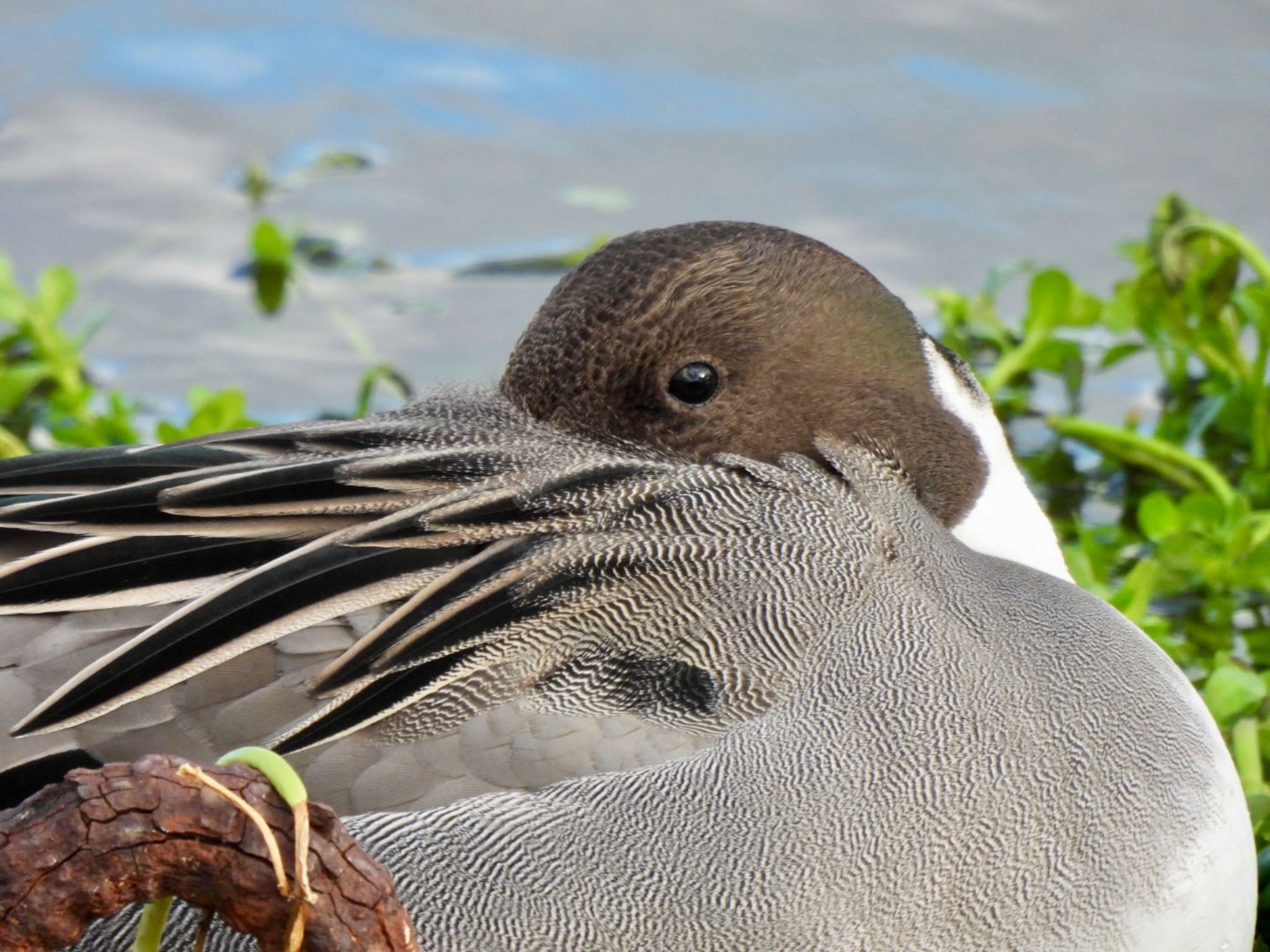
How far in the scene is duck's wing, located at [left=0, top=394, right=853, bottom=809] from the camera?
5.86ft

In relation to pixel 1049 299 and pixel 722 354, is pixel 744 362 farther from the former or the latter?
pixel 1049 299

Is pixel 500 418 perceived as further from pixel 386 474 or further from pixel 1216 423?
pixel 1216 423

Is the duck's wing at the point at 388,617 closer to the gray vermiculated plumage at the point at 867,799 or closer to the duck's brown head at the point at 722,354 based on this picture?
the gray vermiculated plumage at the point at 867,799

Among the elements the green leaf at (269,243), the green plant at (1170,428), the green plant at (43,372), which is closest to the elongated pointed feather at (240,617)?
the green plant at (1170,428)

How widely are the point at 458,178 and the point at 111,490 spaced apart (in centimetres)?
368

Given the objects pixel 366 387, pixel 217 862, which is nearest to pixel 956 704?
pixel 217 862

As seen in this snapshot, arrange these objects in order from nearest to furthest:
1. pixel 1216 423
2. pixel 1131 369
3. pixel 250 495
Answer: pixel 250 495 → pixel 1216 423 → pixel 1131 369

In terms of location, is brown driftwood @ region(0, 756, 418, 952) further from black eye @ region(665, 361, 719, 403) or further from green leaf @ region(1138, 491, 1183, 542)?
green leaf @ region(1138, 491, 1183, 542)

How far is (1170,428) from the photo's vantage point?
390 cm

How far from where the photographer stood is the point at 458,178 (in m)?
5.55

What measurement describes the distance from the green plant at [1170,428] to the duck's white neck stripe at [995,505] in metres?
0.57

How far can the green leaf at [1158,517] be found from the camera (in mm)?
3135

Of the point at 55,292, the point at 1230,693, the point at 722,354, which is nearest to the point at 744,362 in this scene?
the point at 722,354

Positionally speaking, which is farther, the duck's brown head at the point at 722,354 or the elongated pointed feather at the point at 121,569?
the duck's brown head at the point at 722,354
